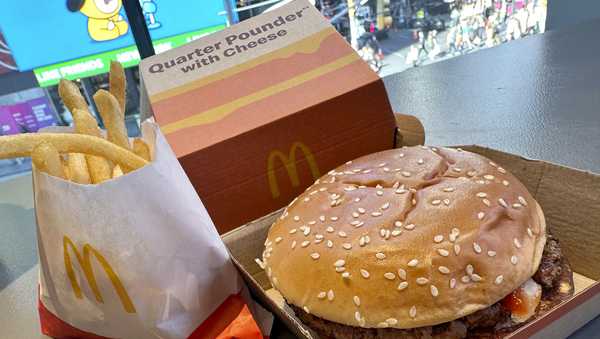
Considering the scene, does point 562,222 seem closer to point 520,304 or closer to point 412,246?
point 520,304

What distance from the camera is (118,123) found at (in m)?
0.95

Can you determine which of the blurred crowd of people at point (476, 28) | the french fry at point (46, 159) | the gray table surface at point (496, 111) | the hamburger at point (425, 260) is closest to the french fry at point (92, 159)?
the french fry at point (46, 159)

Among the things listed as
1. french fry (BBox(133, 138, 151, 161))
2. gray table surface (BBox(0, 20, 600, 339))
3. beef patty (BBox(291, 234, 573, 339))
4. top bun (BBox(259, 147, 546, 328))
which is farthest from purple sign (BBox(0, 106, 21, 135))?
beef patty (BBox(291, 234, 573, 339))

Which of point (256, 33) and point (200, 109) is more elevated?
point (256, 33)

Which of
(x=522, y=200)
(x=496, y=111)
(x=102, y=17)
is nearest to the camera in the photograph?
(x=522, y=200)

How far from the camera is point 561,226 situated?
1.17 m

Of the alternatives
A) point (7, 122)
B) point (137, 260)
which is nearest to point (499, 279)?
point (137, 260)

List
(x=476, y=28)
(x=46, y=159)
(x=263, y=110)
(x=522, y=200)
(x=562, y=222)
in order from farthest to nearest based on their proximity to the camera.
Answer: (x=476, y=28)
(x=263, y=110)
(x=562, y=222)
(x=522, y=200)
(x=46, y=159)

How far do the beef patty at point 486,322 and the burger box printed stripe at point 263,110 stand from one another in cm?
47

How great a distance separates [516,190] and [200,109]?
3.15ft

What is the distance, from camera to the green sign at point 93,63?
3.45 metres

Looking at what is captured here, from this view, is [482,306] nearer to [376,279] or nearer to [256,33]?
[376,279]

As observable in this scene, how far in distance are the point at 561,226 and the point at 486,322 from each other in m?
0.47

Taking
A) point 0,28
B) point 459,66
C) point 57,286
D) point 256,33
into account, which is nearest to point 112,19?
point 0,28
